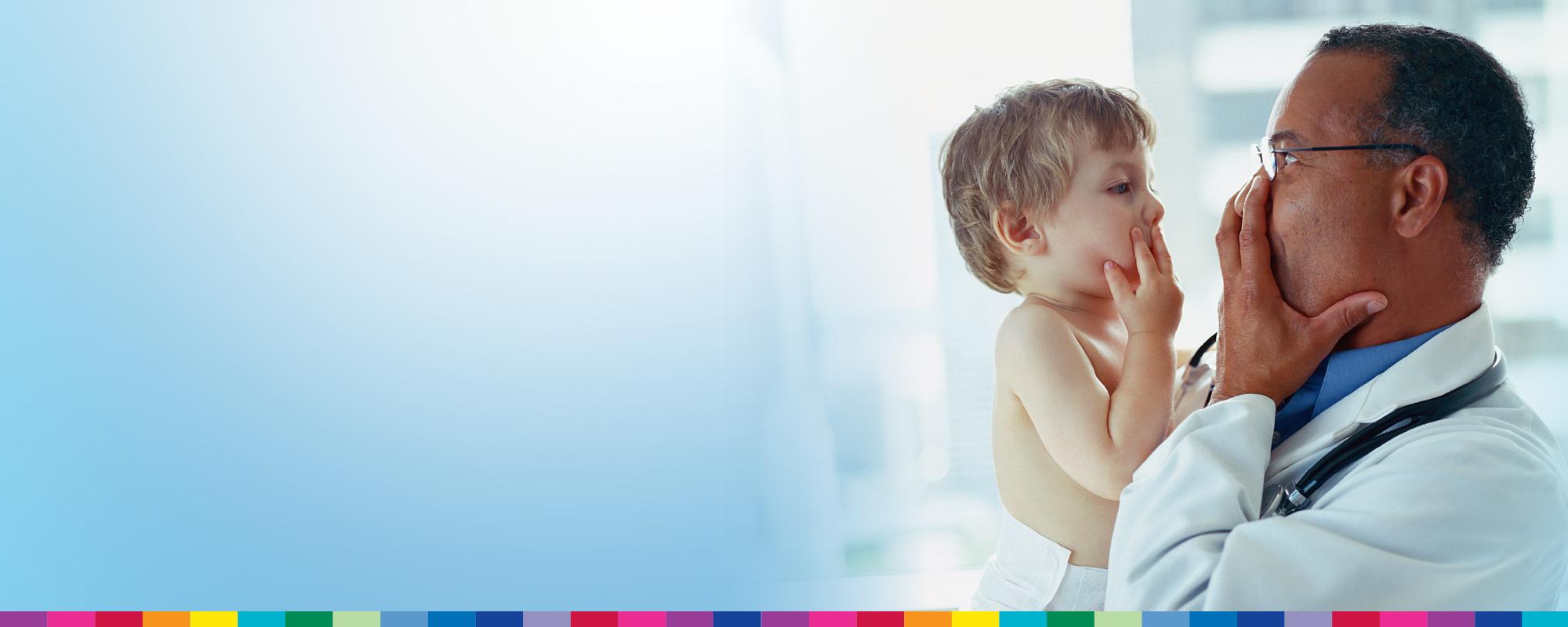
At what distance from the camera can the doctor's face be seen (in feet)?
3.70

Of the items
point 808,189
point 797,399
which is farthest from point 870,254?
point 797,399

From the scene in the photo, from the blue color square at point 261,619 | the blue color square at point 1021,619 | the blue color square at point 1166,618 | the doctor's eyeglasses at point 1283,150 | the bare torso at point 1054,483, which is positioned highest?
the doctor's eyeglasses at point 1283,150

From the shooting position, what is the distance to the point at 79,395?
10.6 ft

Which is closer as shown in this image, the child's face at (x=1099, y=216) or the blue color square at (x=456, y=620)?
the blue color square at (x=456, y=620)

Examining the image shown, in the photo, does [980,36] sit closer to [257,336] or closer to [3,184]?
[257,336]

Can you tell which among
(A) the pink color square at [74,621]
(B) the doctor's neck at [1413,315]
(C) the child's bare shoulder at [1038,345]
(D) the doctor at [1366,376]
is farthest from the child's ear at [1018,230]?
(A) the pink color square at [74,621]

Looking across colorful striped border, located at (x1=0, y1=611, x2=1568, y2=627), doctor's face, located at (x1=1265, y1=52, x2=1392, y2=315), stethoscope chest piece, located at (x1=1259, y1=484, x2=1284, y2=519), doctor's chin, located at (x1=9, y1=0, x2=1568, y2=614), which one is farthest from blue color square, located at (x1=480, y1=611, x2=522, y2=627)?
doctor's chin, located at (x1=9, y1=0, x2=1568, y2=614)

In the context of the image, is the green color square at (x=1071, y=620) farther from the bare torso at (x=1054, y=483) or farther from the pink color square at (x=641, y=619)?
the pink color square at (x=641, y=619)

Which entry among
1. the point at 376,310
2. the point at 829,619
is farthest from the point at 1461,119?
the point at 376,310

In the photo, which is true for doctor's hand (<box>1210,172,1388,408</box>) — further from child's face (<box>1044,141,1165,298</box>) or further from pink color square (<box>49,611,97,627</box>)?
pink color square (<box>49,611,97,627</box>)

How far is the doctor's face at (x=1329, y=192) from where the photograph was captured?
1128 mm

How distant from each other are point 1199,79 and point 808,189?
1.10 m

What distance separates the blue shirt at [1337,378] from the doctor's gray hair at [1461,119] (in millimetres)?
138

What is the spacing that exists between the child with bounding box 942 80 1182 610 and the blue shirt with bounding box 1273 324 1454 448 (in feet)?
0.45
